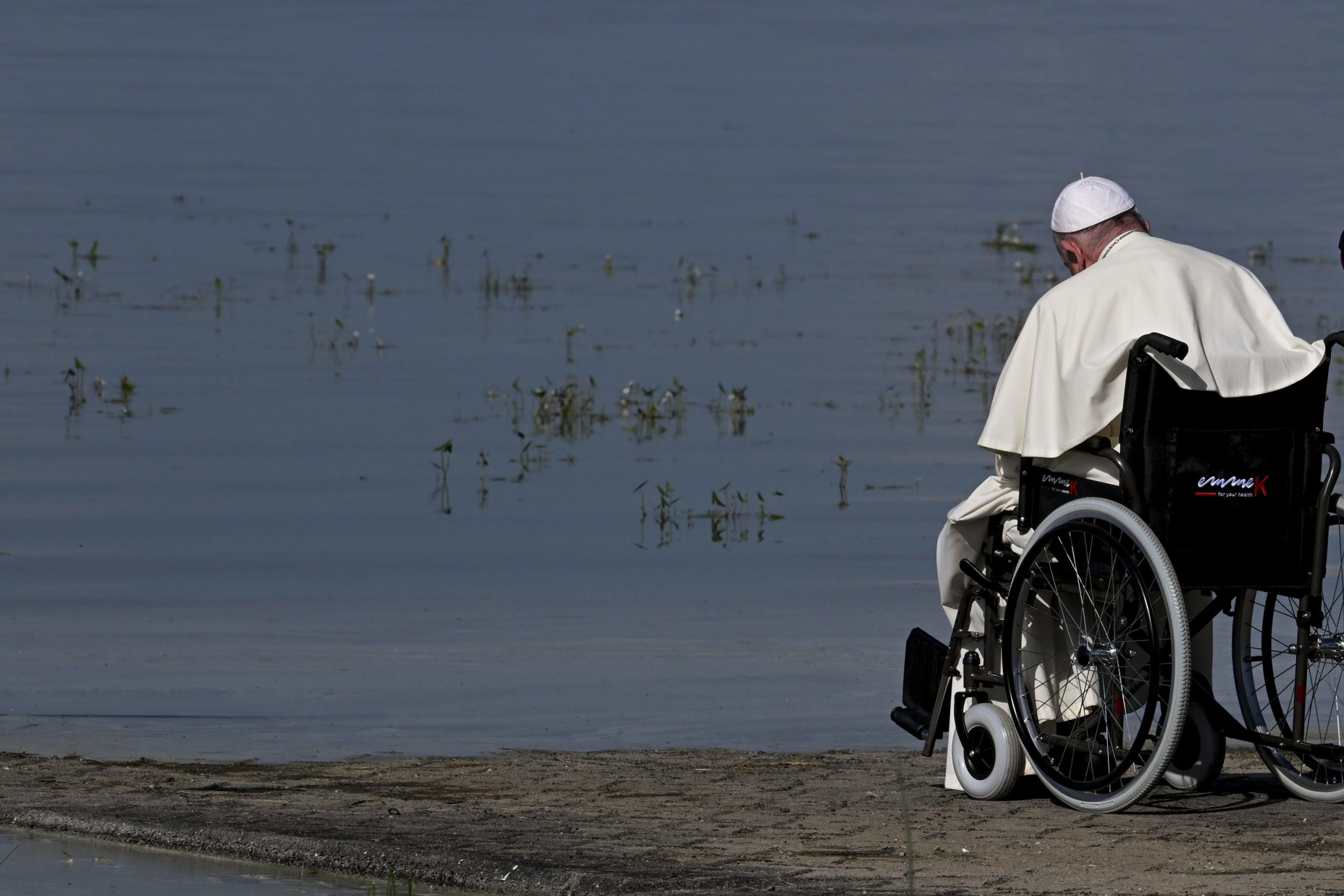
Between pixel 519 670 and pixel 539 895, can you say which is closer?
pixel 539 895

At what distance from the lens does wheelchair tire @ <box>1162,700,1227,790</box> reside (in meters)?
6.91

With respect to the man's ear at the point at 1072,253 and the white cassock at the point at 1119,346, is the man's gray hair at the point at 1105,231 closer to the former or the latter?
the man's ear at the point at 1072,253

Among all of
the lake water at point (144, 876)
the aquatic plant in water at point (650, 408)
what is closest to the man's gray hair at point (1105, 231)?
the lake water at point (144, 876)

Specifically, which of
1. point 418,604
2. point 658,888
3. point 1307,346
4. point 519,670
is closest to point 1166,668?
point 1307,346

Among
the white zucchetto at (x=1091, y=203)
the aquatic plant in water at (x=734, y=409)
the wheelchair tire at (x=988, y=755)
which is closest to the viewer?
the wheelchair tire at (x=988, y=755)

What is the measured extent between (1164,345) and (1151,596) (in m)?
0.60

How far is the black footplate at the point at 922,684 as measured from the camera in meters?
7.20

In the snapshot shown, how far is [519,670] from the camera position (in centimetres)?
955

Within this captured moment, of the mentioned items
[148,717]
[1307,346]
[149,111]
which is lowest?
[148,717]

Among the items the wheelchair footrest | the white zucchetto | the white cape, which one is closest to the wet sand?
the wheelchair footrest

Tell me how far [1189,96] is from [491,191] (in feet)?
63.0

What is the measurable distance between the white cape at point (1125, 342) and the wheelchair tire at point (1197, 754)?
0.84m

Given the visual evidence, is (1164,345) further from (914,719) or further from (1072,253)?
(914,719)

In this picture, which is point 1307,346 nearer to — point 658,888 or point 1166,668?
point 1166,668
